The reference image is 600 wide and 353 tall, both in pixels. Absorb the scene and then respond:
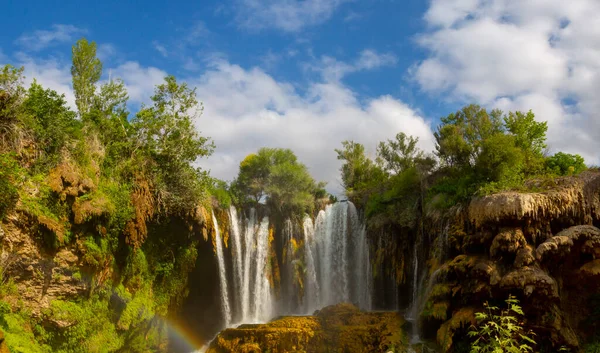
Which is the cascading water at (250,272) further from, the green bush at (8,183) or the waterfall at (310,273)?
the green bush at (8,183)

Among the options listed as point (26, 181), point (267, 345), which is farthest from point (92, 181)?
point (267, 345)

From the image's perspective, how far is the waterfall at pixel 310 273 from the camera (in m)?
29.3

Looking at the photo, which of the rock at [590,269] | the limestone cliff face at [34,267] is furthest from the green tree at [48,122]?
the rock at [590,269]

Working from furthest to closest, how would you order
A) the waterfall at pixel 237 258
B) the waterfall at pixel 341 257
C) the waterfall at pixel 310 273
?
the waterfall at pixel 310 273, the waterfall at pixel 341 257, the waterfall at pixel 237 258

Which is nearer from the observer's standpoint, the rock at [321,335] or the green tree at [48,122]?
the green tree at [48,122]

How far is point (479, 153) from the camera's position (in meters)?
21.5

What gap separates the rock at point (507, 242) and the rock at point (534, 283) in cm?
91

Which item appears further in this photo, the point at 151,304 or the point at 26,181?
the point at 151,304

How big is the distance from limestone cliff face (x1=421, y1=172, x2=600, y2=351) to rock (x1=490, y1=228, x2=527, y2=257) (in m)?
0.03

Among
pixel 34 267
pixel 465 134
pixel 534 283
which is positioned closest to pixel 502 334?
pixel 534 283

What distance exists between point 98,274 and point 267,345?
740 cm

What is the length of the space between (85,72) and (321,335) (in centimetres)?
1780

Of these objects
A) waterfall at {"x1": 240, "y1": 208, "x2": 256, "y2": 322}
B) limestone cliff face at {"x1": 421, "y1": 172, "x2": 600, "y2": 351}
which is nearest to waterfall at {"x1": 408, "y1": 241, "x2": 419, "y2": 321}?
limestone cliff face at {"x1": 421, "y1": 172, "x2": 600, "y2": 351}

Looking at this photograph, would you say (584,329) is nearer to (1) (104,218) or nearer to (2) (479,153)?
(2) (479,153)
